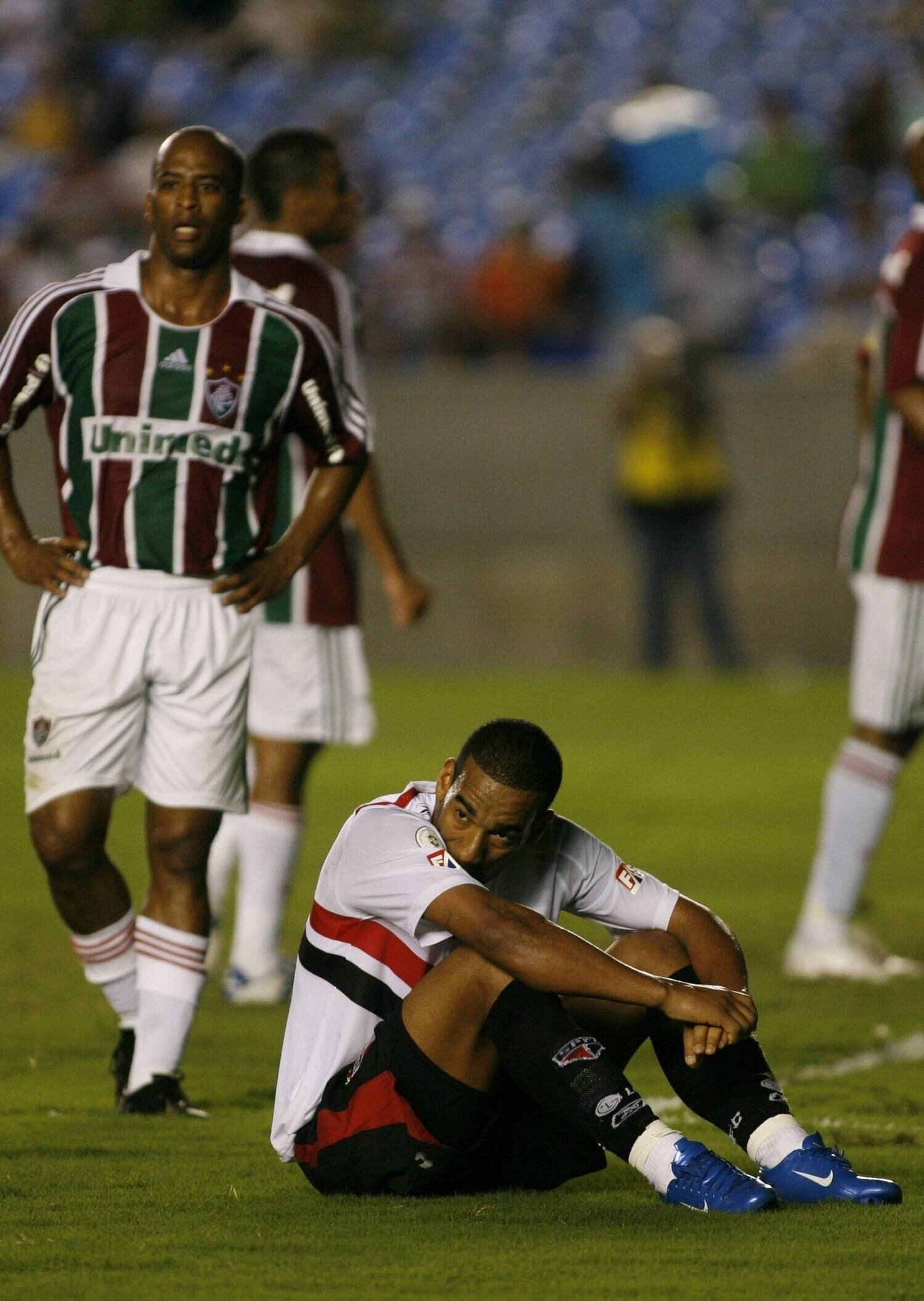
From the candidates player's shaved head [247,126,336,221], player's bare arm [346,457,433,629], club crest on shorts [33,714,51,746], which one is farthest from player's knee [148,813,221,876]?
player's shaved head [247,126,336,221]

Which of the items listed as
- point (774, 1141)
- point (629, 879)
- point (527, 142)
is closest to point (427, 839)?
point (629, 879)

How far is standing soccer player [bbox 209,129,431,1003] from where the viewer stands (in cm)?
626

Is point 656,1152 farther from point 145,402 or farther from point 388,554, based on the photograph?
point 388,554

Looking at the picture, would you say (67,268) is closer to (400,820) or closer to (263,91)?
(263,91)

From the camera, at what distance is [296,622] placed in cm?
633

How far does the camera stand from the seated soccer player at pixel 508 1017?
3754mm

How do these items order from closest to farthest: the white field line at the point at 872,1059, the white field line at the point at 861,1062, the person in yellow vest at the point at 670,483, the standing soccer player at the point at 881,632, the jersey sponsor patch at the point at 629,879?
the jersey sponsor patch at the point at 629,879 → the white field line at the point at 861,1062 → the white field line at the point at 872,1059 → the standing soccer player at the point at 881,632 → the person in yellow vest at the point at 670,483

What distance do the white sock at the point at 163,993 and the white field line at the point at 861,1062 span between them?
1.05 meters

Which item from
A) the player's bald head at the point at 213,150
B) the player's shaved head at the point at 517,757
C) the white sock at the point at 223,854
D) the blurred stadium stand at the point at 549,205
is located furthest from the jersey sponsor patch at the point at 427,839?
the blurred stadium stand at the point at 549,205

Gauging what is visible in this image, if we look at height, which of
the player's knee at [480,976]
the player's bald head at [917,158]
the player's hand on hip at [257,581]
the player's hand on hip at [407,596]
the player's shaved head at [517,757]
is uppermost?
the player's bald head at [917,158]

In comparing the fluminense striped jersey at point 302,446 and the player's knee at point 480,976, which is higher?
the fluminense striped jersey at point 302,446

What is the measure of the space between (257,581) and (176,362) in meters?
0.48

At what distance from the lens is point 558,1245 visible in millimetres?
3703

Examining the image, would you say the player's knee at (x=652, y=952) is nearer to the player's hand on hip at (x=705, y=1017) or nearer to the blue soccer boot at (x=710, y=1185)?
the player's hand on hip at (x=705, y=1017)
